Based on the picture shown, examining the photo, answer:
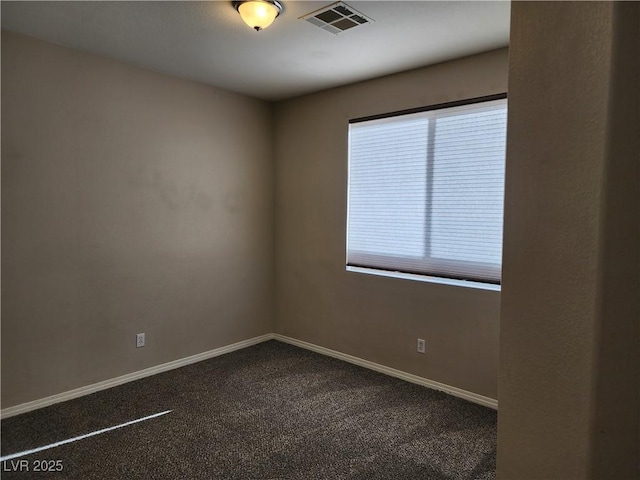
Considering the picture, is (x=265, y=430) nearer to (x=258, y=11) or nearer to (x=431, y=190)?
(x=431, y=190)

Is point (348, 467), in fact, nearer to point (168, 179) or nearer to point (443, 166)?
point (443, 166)

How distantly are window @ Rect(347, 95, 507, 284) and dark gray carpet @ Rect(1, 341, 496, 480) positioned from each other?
108cm

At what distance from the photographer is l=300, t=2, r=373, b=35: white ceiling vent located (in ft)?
7.90

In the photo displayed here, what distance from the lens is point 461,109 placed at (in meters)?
3.22

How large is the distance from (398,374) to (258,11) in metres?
2.98

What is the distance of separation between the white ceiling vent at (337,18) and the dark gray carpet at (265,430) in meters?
2.61

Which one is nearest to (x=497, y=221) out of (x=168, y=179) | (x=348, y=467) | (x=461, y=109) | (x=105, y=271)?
(x=461, y=109)

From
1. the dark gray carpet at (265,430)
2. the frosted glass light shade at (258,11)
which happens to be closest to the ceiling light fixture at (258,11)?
the frosted glass light shade at (258,11)

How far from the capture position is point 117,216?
3.37m

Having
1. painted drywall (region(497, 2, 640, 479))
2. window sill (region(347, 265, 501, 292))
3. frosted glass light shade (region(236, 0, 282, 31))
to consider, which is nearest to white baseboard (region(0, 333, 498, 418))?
window sill (region(347, 265, 501, 292))

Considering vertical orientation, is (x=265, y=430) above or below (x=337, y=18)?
below

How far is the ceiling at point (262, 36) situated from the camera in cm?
242

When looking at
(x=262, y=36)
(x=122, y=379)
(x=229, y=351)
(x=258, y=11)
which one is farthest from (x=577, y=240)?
(x=229, y=351)

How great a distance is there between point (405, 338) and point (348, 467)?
1463 mm
